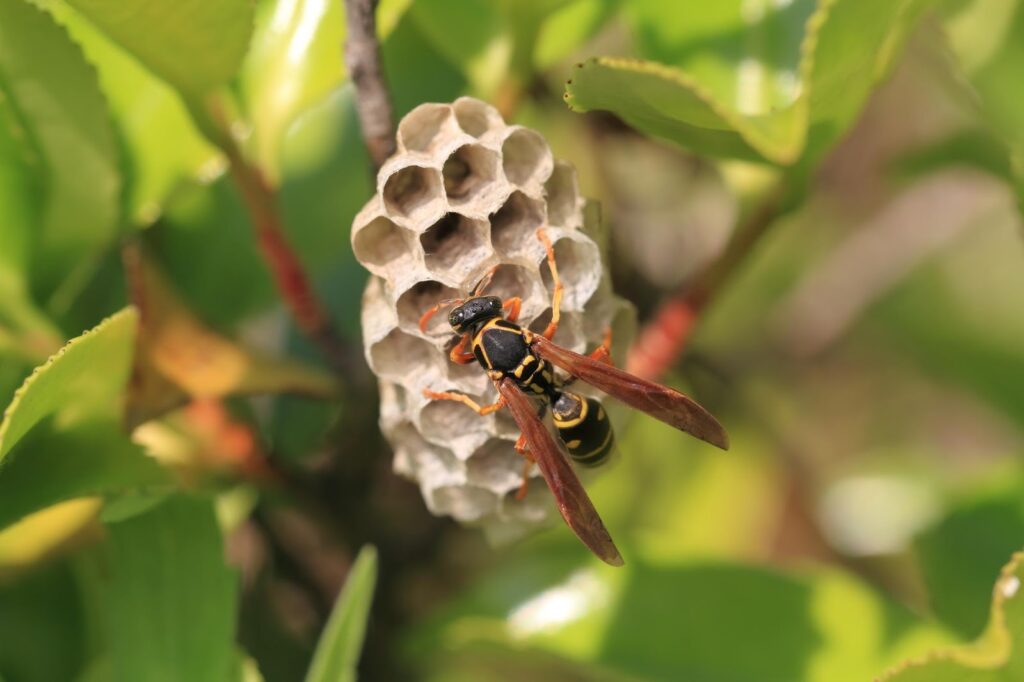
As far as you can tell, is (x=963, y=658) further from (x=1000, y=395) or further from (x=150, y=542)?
(x=1000, y=395)

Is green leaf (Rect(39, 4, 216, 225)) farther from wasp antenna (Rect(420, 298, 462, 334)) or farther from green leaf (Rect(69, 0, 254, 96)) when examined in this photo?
wasp antenna (Rect(420, 298, 462, 334))

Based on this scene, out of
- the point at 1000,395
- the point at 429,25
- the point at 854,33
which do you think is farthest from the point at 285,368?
the point at 1000,395

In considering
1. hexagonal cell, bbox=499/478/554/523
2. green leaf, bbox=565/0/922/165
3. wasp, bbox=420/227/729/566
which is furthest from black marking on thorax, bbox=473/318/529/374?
green leaf, bbox=565/0/922/165

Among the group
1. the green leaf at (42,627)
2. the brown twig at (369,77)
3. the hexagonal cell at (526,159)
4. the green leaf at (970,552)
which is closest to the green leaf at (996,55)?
the green leaf at (970,552)

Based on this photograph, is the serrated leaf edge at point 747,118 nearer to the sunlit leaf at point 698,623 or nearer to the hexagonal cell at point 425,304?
the hexagonal cell at point 425,304

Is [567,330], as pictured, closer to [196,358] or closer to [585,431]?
[585,431]
